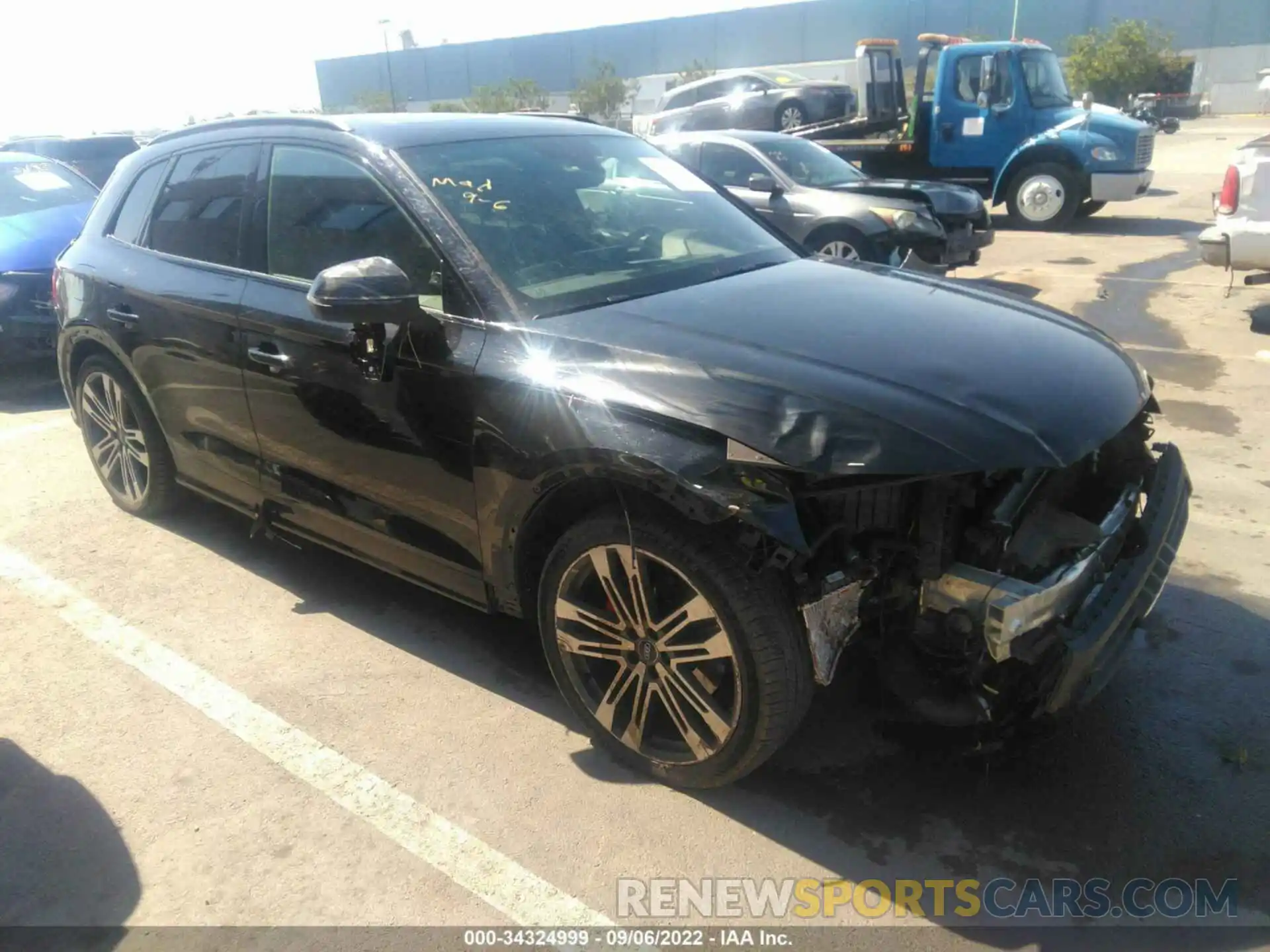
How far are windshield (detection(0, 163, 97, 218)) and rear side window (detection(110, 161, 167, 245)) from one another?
197 inches

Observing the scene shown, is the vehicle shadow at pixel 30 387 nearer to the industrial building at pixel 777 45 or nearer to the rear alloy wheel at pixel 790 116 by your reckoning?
the rear alloy wheel at pixel 790 116

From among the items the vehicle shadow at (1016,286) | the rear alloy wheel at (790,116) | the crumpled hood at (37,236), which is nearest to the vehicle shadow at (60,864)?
the crumpled hood at (37,236)

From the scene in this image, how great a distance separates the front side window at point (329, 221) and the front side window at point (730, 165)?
672 cm

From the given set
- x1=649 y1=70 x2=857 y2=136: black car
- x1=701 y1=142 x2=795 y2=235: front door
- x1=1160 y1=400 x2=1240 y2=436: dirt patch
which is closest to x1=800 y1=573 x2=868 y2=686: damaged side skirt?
x1=1160 y1=400 x2=1240 y2=436: dirt patch

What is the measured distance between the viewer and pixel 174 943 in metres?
2.38

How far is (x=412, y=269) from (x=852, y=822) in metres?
2.10

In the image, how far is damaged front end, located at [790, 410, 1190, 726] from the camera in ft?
7.73

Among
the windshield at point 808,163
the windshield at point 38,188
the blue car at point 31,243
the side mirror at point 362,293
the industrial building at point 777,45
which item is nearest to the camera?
the side mirror at point 362,293

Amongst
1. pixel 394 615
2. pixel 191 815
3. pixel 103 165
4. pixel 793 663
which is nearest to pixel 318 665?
pixel 394 615

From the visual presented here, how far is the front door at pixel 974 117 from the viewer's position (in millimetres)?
13516

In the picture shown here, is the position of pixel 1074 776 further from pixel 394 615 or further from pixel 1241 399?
pixel 1241 399

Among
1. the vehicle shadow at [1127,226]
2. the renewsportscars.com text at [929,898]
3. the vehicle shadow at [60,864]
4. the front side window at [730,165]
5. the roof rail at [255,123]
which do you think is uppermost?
the roof rail at [255,123]

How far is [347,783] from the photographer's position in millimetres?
2914

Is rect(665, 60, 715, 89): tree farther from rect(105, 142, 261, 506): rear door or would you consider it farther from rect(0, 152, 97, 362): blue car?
rect(105, 142, 261, 506): rear door
